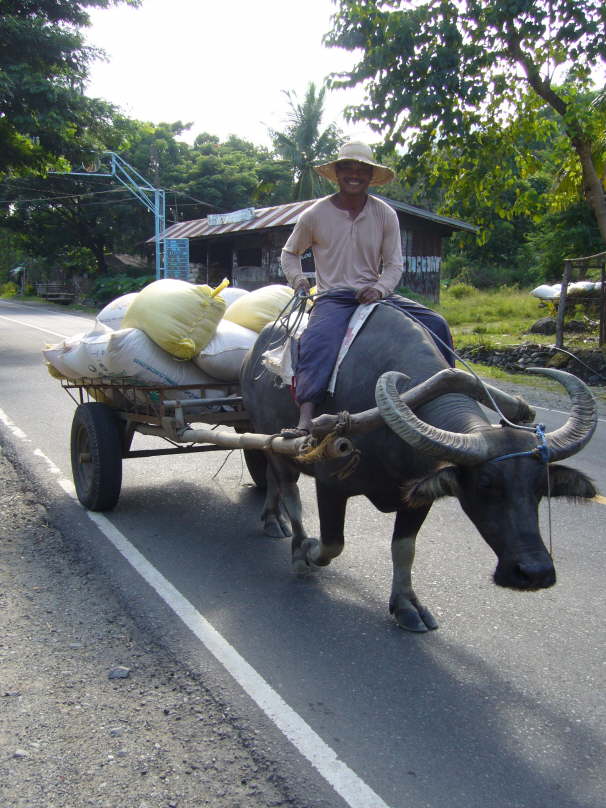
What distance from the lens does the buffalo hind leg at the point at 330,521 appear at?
13.8 feet

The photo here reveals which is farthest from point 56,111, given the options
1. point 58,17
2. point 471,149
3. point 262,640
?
point 262,640

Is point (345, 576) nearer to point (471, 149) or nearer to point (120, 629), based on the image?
point (120, 629)

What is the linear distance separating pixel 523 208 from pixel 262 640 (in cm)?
1230

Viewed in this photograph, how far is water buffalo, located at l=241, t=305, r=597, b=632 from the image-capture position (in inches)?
120

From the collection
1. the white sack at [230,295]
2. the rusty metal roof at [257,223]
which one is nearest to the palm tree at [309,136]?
the rusty metal roof at [257,223]

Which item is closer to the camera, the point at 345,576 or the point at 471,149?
the point at 345,576

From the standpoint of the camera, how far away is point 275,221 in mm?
25797

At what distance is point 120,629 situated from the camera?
155 inches

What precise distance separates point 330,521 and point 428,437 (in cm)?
140

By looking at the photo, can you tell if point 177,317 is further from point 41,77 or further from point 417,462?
point 41,77

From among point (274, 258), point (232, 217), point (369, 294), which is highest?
point (232, 217)

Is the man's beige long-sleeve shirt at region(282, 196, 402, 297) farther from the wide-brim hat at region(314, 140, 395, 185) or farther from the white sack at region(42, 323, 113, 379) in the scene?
the white sack at region(42, 323, 113, 379)

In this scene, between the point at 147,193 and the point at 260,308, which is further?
the point at 147,193

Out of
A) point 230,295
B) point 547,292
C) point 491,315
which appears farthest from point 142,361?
point 491,315
